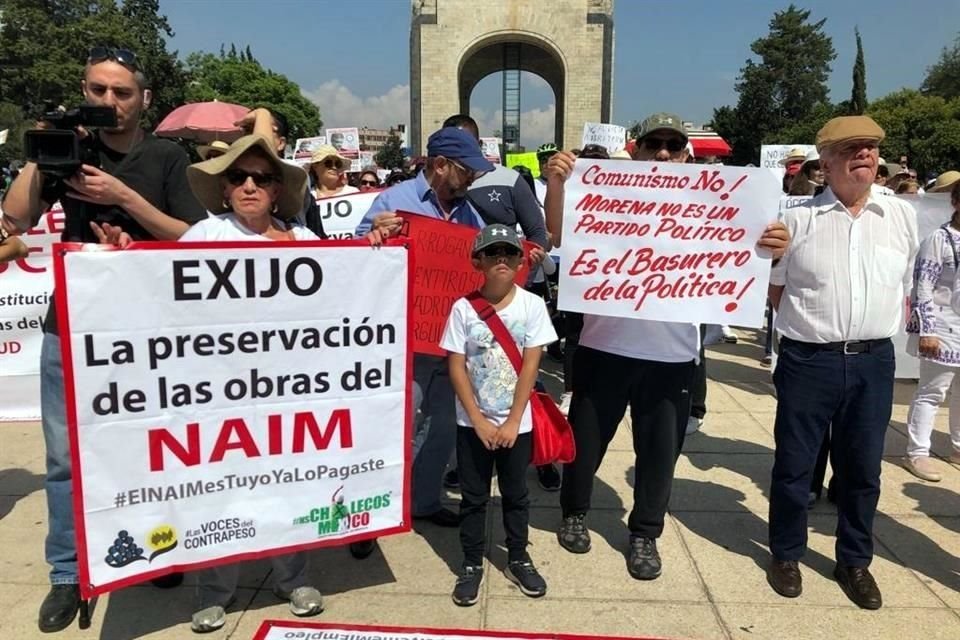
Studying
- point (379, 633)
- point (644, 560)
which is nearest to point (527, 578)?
point (644, 560)

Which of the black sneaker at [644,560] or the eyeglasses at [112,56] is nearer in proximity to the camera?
the eyeglasses at [112,56]

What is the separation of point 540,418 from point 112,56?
7.90 feet

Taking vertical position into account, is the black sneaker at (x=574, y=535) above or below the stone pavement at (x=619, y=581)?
above

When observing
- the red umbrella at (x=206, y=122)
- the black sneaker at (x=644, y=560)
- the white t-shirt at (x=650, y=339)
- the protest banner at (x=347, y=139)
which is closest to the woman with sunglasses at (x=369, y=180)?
the red umbrella at (x=206, y=122)

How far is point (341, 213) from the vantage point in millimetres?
5805

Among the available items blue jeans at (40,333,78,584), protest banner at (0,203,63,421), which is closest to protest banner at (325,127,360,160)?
protest banner at (0,203,63,421)

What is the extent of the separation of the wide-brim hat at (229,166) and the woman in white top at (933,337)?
12.8ft

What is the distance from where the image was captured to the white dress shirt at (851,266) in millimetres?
2947

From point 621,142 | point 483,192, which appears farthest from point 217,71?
point 483,192

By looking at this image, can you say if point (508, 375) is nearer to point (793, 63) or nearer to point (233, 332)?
point (233, 332)

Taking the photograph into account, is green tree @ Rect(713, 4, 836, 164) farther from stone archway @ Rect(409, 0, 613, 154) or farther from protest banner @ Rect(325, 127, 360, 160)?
protest banner @ Rect(325, 127, 360, 160)

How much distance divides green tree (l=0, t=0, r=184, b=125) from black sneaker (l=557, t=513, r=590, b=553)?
171 ft

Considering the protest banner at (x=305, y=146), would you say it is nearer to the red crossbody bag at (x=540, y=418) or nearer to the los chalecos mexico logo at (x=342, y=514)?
the red crossbody bag at (x=540, y=418)

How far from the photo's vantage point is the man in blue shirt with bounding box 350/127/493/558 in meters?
3.27
